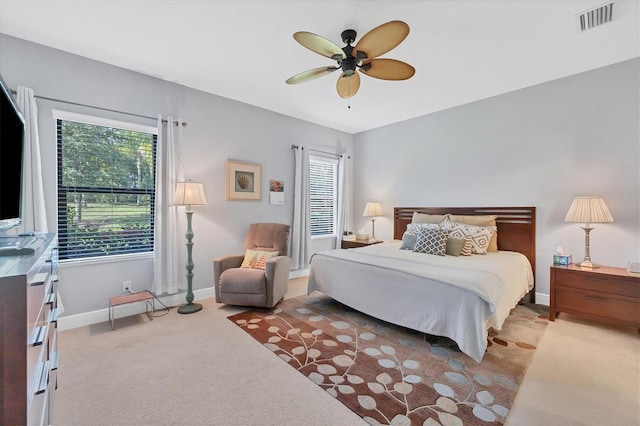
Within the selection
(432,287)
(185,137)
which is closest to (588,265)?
(432,287)

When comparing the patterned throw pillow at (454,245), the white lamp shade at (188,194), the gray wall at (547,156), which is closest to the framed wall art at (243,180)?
the white lamp shade at (188,194)

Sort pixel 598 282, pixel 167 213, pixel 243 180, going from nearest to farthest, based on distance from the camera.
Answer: pixel 598 282, pixel 167 213, pixel 243 180

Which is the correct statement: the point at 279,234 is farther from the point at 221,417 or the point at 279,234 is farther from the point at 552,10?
the point at 552,10

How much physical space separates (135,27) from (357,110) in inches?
117

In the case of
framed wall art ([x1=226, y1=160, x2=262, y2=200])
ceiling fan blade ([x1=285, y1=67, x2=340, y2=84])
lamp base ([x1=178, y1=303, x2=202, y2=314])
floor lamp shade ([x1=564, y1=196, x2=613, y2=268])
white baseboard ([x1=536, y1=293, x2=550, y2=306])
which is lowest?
lamp base ([x1=178, y1=303, x2=202, y2=314])

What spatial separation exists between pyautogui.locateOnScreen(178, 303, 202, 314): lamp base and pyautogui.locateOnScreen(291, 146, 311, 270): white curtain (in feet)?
5.66

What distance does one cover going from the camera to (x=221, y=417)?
1.67 m

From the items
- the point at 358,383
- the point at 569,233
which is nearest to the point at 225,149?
the point at 358,383

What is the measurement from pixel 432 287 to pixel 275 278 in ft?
5.62

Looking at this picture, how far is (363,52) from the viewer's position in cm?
219

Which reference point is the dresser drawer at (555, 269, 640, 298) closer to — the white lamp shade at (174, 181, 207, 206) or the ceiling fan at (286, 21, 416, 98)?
the ceiling fan at (286, 21, 416, 98)

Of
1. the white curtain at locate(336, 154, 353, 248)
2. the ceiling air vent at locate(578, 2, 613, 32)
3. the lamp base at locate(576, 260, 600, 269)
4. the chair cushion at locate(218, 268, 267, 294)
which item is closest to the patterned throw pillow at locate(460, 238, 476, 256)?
the lamp base at locate(576, 260, 600, 269)

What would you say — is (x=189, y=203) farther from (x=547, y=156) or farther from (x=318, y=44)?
(x=547, y=156)

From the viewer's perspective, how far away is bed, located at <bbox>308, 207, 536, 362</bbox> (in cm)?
220
